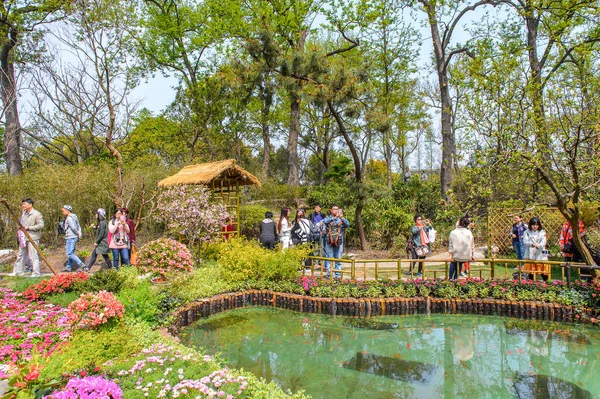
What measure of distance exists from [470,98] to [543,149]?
1694 millimetres

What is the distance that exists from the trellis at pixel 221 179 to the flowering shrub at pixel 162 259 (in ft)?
10.8

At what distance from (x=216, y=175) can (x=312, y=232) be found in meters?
3.35

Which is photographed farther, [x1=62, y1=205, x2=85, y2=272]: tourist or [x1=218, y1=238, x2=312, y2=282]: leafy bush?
[x1=62, y1=205, x2=85, y2=272]: tourist

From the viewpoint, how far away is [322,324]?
23.5ft

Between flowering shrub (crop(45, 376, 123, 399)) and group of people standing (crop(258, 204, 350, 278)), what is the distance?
19.1 feet

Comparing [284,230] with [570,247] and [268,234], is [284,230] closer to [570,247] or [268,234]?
[268,234]

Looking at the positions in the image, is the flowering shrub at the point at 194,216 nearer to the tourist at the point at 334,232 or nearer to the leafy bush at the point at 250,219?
the tourist at the point at 334,232

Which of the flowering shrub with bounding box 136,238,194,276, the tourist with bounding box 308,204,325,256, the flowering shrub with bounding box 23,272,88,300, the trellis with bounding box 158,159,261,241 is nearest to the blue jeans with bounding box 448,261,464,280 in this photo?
the tourist with bounding box 308,204,325,256

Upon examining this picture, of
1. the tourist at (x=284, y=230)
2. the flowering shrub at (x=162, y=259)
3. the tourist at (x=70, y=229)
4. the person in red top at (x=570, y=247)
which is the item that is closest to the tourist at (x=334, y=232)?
the tourist at (x=284, y=230)

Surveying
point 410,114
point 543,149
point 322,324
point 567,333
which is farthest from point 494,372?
point 410,114

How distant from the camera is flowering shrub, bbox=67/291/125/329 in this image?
4922 mm

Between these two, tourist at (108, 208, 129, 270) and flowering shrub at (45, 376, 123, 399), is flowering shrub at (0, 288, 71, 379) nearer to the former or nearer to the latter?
flowering shrub at (45, 376, 123, 399)

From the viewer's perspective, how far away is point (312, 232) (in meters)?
9.65

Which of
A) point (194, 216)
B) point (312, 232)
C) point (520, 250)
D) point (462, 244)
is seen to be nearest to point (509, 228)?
point (520, 250)
